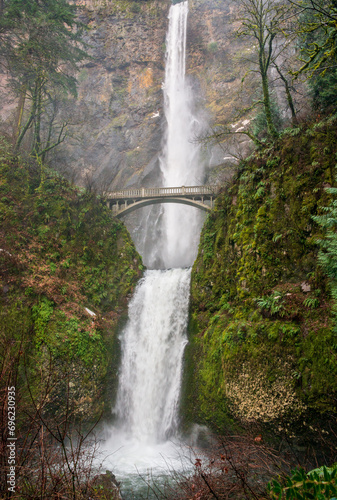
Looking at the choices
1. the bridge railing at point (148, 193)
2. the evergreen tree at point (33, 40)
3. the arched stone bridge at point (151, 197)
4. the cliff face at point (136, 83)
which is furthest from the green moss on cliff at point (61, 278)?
the cliff face at point (136, 83)

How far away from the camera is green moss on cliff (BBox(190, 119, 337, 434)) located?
826cm

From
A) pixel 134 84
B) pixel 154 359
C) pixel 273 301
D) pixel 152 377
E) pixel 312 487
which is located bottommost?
pixel 152 377

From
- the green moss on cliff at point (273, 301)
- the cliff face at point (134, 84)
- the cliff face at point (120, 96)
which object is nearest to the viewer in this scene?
the green moss on cliff at point (273, 301)

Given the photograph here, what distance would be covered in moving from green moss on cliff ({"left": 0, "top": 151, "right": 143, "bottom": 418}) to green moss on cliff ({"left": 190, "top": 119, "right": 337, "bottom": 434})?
4606 millimetres

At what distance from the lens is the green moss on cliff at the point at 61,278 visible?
40.2 feet

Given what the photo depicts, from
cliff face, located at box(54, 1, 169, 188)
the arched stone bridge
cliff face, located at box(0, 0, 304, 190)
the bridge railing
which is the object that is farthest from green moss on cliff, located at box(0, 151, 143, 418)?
cliff face, located at box(54, 1, 169, 188)

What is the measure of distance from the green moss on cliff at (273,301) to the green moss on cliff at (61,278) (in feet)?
15.1

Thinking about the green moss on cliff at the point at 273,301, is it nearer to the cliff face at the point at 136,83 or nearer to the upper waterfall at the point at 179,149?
the upper waterfall at the point at 179,149

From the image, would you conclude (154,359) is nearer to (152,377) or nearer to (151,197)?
(152,377)

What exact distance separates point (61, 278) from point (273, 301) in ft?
34.3

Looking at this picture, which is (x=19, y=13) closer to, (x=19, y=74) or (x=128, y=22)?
(x=19, y=74)

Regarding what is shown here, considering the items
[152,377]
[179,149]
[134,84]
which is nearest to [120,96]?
[134,84]

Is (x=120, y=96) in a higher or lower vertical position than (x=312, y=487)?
higher

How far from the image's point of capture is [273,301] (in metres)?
9.75
